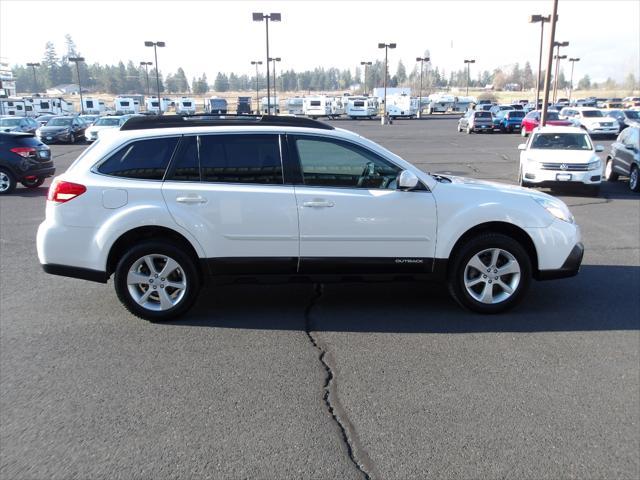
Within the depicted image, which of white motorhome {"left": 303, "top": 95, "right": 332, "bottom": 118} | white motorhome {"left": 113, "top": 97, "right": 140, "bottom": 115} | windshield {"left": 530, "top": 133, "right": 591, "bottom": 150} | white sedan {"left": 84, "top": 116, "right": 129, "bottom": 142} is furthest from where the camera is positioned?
white motorhome {"left": 113, "top": 97, "right": 140, "bottom": 115}

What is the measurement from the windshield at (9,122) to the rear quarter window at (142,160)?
103 feet

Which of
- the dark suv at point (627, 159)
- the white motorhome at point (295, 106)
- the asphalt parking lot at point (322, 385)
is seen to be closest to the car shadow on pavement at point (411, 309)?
the asphalt parking lot at point (322, 385)

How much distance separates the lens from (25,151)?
47.5 ft

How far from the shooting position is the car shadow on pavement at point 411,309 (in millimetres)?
5312

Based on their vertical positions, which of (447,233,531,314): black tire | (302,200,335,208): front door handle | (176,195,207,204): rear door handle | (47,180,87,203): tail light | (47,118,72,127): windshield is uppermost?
(47,180,87,203): tail light

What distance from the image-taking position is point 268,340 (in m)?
4.96

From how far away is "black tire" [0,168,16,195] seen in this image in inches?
567

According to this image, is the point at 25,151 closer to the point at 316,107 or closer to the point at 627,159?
the point at 627,159

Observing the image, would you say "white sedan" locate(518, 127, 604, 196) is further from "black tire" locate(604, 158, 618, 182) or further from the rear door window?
the rear door window

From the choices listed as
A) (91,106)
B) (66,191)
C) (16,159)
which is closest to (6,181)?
(16,159)

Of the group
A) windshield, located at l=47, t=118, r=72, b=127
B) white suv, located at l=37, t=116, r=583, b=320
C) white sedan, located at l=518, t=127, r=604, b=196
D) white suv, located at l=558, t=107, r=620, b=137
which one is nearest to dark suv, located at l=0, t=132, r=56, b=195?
white suv, located at l=37, t=116, r=583, b=320

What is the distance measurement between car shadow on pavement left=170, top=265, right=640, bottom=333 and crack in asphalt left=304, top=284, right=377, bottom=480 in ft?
1.76

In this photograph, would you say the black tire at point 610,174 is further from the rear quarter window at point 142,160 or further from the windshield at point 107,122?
the windshield at point 107,122

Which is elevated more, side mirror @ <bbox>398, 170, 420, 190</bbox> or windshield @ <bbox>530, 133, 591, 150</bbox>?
side mirror @ <bbox>398, 170, 420, 190</bbox>
